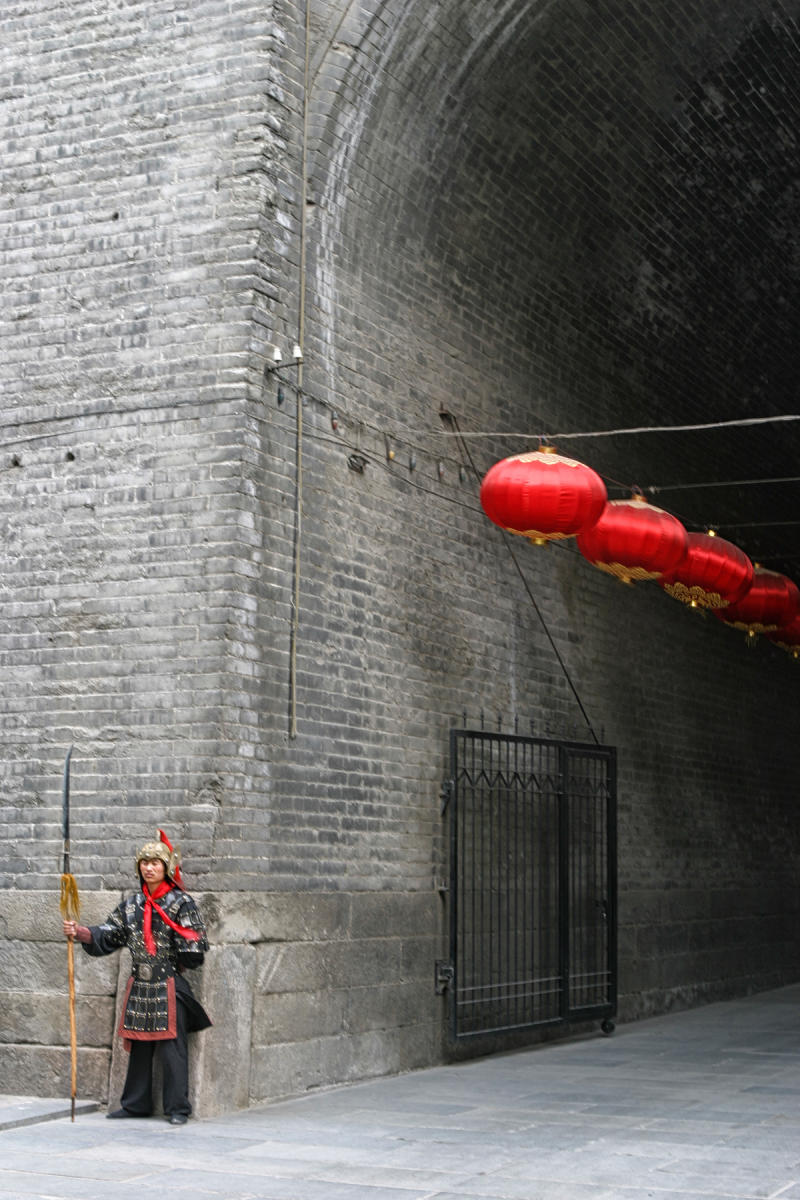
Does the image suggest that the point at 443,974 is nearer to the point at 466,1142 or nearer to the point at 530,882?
the point at 530,882

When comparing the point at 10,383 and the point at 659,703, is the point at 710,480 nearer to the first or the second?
the point at 659,703

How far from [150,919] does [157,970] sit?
0.78ft

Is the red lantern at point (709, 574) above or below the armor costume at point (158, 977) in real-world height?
→ above

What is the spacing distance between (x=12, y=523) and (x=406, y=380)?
259 cm

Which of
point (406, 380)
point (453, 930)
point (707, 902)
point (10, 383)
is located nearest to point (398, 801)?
point (453, 930)

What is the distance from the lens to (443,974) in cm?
927

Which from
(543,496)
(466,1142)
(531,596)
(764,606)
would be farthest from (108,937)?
(764,606)

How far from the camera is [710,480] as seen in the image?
13.9 meters

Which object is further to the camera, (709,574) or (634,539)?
(709,574)

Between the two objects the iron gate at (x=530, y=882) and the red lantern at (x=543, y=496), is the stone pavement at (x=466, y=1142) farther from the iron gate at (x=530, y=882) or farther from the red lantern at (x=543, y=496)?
the red lantern at (x=543, y=496)

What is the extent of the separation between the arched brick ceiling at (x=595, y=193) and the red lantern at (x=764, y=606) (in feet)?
5.51

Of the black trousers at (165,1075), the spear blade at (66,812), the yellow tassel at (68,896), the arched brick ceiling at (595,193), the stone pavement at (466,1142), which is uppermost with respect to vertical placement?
the arched brick ceiling at (595,193)

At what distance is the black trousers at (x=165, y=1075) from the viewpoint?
281 inches

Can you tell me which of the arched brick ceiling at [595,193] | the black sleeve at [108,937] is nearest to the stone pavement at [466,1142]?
the black sleeve at [108,937]
